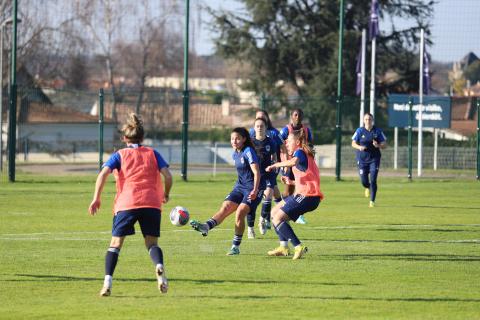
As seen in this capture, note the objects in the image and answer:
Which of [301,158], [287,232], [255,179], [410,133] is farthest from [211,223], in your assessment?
[410,133]

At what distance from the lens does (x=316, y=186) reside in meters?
13.9

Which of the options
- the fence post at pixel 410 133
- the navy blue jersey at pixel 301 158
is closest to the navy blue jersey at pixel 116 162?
the navy blue jersey at pixel 301 158

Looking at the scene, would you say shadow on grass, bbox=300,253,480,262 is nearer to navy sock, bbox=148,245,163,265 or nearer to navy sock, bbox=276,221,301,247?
navy sock, bbox=276,221,301,247

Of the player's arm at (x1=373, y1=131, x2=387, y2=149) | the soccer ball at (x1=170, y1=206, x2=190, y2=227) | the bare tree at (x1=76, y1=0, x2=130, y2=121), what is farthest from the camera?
the bare tree at (x1=76, y1=0, x2=130, y2=121)

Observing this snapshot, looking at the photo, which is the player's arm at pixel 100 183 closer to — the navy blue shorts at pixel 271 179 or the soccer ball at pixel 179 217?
the soccer ball at pixel 179 217

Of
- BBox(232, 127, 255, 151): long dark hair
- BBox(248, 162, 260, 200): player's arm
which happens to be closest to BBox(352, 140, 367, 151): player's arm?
BBox(232, 127, 255, 151): long dark hair

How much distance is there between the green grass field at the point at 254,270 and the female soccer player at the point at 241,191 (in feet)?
1.29

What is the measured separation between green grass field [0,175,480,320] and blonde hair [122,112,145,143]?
5.31 ft

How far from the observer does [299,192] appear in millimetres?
13883

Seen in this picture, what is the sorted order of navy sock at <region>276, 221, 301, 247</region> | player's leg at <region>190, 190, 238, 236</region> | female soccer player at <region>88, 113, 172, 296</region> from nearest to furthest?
female soccer player at <region>88, 113, 172, 296</region> < navy sock at <region>276, 221, 301, 247</region> < player's leg at <region>190, 190, 238, 236</region>

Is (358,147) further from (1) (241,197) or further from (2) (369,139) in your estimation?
(1) (241,197)

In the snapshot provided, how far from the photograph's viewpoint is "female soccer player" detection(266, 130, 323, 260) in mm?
13734

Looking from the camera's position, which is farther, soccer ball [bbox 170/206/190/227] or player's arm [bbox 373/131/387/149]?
player's arm [bbox 373/131/387/149]

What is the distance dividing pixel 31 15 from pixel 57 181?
28230mm
